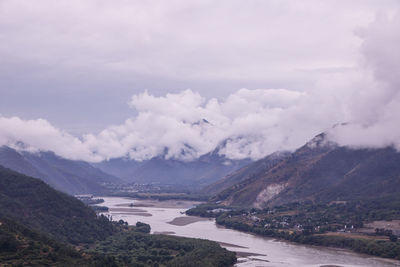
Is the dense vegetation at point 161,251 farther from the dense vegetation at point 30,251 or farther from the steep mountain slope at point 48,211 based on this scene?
the dense vegetation at point 30,251

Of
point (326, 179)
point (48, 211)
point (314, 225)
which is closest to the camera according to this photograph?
point (48, 211)

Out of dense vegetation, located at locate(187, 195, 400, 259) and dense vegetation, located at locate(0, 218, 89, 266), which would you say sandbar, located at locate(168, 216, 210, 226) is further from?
dense vegetation, located at locate(0, 218, 89, 266)

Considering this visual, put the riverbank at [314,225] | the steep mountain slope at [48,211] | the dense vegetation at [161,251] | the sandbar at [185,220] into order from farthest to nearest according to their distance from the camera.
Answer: the sandbar at [185,220]
the steep mountain slope at [48,211]
the riverbank at [314,225]
the dense vegetation at [161,251]

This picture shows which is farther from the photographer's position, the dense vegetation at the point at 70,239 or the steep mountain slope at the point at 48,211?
the steep mountain slope at the point at 48,211

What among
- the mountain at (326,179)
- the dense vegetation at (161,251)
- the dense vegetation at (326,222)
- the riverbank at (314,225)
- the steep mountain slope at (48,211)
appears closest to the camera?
the dense vegetation at (161,251)

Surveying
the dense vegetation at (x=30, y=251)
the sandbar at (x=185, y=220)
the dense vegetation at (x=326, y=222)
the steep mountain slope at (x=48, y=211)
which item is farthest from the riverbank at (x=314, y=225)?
the dense vegetation at (x=30, y=251)

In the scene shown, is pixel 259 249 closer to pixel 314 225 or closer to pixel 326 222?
pixel 314 225

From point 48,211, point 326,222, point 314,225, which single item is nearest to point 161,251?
point 48,211
